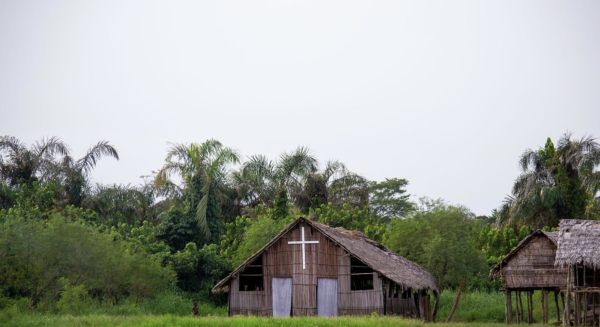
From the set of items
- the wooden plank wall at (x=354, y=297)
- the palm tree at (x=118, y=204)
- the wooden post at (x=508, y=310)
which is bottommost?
the wooden post at (x=508, y=310)

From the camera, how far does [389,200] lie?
68250mm

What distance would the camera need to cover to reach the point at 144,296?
3622 centimetres

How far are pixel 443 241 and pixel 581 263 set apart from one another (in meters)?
9.23

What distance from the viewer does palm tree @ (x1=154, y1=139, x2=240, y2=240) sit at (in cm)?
4362

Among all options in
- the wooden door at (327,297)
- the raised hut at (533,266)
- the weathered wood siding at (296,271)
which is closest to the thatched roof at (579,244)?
the raised hut at (533,266)

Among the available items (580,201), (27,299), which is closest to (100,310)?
(27,299)

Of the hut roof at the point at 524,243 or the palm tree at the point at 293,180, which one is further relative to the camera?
the palm tree at the point at 293,180

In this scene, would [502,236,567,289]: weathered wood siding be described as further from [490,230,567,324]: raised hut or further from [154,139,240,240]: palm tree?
[154,139,240,240]: palm tree

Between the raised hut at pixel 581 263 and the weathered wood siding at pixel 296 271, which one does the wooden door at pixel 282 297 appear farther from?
the raised hut at pixel 581 263

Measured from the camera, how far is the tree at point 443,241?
36344mm

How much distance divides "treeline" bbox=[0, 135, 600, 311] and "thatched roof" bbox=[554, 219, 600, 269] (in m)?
8.32

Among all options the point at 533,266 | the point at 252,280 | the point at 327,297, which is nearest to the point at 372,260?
the point at 327,297

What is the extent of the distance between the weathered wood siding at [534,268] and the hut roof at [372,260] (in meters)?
3.65

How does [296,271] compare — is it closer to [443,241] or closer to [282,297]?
[282,297]
